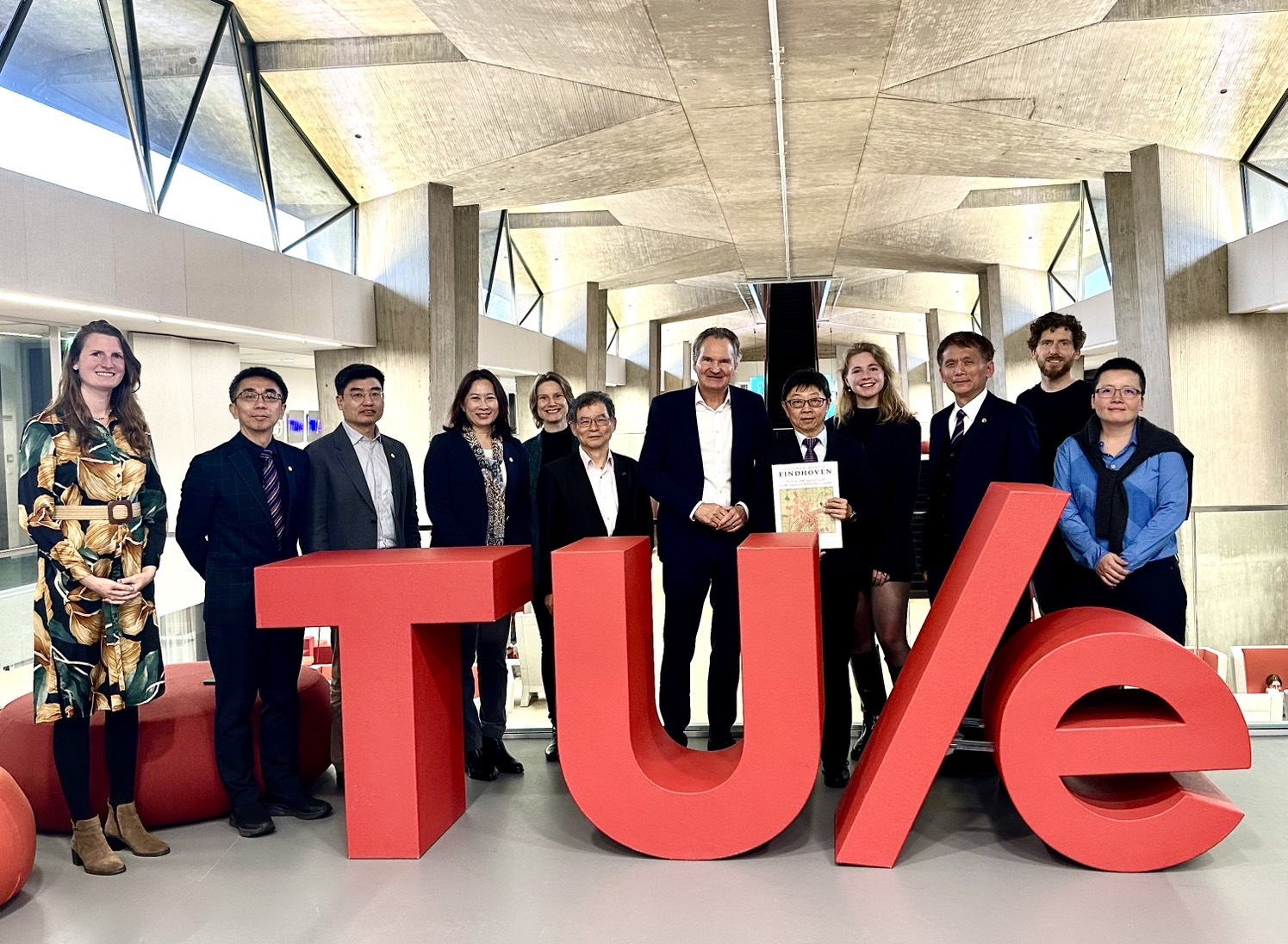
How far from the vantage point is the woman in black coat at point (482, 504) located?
4301 mm

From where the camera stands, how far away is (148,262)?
827 cm

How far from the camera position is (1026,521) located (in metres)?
3.28

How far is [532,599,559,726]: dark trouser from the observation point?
4.50 metres

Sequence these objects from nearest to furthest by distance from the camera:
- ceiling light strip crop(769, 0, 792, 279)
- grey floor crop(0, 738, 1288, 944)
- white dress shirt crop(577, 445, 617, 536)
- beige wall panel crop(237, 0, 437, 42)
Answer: grey floor crop(0, 738, 1288, 944)
white dress shirt crop(577, 445, 617, 536)
ceiling light strip crop(769, 0, 792, 279)
beige wall panel crop(237, 0, 437, 42)

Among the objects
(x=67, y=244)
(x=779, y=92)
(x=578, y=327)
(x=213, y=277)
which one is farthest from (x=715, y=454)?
(x=578, y=327)

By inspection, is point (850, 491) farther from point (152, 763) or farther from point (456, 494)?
point (152, 763)

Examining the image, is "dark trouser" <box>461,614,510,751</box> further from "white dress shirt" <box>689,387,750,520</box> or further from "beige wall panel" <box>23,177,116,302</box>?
"beige wall panel" <box>23,177,116,302</box>

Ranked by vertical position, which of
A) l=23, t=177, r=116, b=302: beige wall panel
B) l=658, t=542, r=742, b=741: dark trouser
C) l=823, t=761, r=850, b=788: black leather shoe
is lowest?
l=823, t=761, r=850, b=788: black leather shoe

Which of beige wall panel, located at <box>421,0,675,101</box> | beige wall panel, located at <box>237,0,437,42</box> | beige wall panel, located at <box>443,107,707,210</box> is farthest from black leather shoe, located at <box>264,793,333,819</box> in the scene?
beige wall panel, located at <box>443,107,707,210</box>

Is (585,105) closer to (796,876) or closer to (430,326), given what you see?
(430,326)

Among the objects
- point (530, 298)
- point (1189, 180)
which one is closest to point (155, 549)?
point (1189, 180)

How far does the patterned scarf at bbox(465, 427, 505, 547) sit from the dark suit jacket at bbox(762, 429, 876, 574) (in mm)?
1054

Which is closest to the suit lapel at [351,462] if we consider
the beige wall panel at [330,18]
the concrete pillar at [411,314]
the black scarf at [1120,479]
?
the black scarf at [1120,479]

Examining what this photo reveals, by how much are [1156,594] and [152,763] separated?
3576 millimetres
